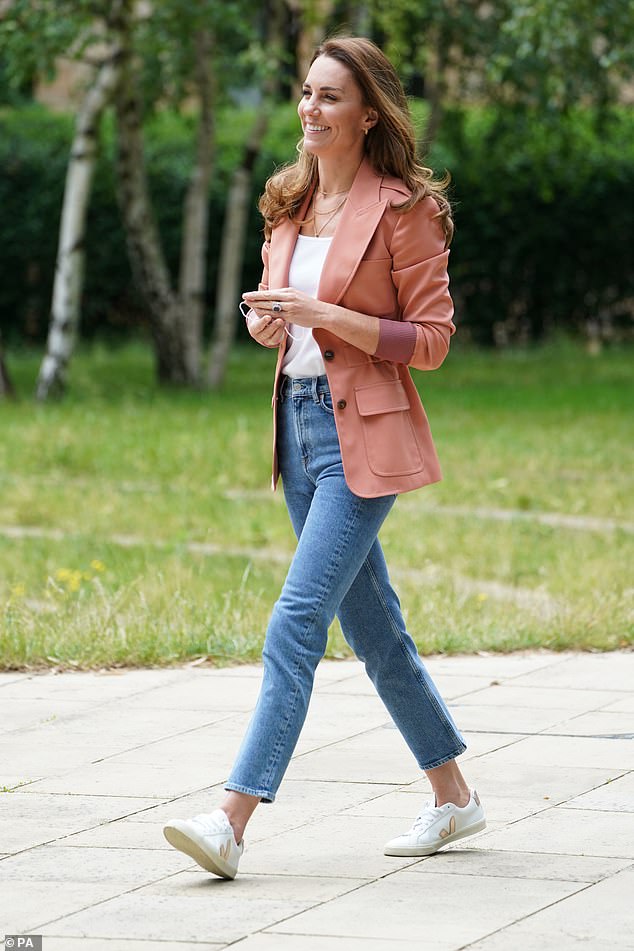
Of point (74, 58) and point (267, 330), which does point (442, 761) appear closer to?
point (267, 330)

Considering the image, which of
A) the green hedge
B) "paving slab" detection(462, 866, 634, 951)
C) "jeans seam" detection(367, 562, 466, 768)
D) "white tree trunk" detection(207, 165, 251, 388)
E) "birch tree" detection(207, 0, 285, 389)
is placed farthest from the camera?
the green hedge

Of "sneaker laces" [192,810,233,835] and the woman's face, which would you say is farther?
the woman's face

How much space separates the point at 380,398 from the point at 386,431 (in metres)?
0.08

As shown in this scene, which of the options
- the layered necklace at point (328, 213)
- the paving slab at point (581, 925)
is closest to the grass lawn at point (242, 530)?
the layered necklace at point (328, 213)

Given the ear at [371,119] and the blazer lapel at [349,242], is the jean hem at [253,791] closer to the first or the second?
the blazer lapel at [349,242]

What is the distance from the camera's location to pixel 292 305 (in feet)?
13.0

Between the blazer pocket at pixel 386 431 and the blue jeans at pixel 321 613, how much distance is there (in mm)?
89

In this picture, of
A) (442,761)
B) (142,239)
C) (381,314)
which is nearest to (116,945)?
(442,761)

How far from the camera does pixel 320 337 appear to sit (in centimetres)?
409

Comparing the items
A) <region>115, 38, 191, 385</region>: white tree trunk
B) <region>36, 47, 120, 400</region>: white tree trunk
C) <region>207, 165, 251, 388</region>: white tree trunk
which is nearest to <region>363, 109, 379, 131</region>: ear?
<region>36, 47, 120, 400</region>: white tree trunk

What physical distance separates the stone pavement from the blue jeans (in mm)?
280

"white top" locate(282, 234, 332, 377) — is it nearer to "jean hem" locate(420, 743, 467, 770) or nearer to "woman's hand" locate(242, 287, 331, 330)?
"woman's hand" locate(242, 287, 331, 330)

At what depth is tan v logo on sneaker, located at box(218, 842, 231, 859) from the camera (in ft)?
12.6

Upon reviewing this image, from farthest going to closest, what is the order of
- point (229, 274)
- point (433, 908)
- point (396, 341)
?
point (229, 274) → point (396, 341) → point (433, 908)
